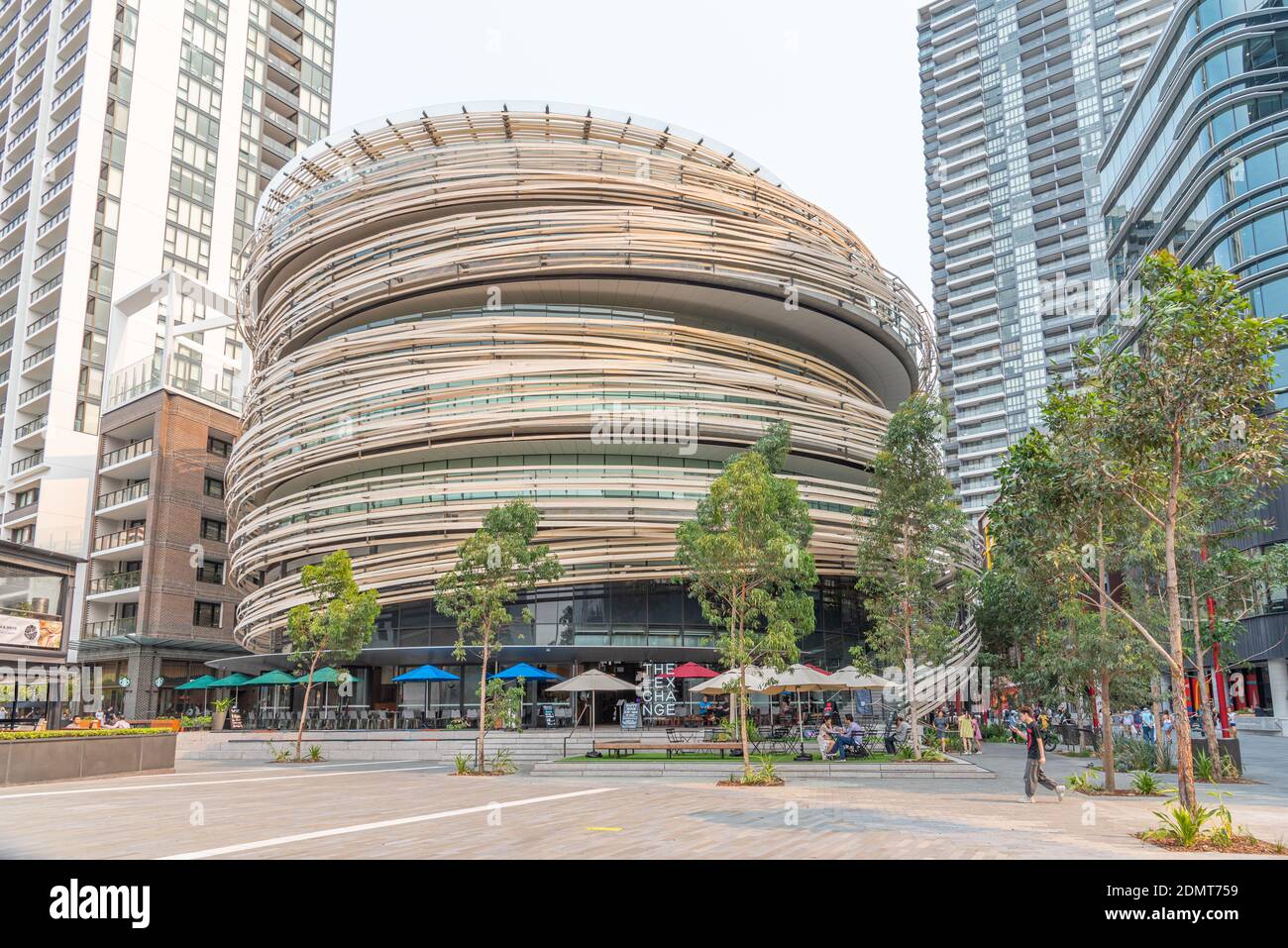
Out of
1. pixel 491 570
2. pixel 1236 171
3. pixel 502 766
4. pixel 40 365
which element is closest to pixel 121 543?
pixel 40 365

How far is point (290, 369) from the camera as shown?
43.9m

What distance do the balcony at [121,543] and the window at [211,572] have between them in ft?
12.7

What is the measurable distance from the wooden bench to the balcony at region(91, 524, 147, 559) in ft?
134

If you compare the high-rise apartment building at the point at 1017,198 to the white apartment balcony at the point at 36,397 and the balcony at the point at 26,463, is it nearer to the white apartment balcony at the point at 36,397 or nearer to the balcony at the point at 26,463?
the white apartment balcony at the point at 36,397

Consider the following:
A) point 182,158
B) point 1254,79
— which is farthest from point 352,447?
point 1254,79

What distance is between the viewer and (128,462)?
2346 inches

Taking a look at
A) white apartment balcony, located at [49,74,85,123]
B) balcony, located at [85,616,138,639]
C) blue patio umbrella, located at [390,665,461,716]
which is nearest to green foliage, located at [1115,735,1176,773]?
blue patio umbrella, located at [390,665,461,716]

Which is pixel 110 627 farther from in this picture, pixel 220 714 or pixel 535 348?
pixel 535 348

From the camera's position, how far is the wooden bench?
25391 mm

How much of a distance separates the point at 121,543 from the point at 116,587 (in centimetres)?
284

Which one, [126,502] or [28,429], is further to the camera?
[28,429]

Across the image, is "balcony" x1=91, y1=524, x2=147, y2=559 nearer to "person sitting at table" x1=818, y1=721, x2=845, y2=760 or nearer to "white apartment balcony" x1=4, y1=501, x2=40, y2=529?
"white apartment balcony" x1=4, y1=501, x2=40, y2=529

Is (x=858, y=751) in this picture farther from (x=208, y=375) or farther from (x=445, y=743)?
(x=208, y=375)

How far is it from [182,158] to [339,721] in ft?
170
